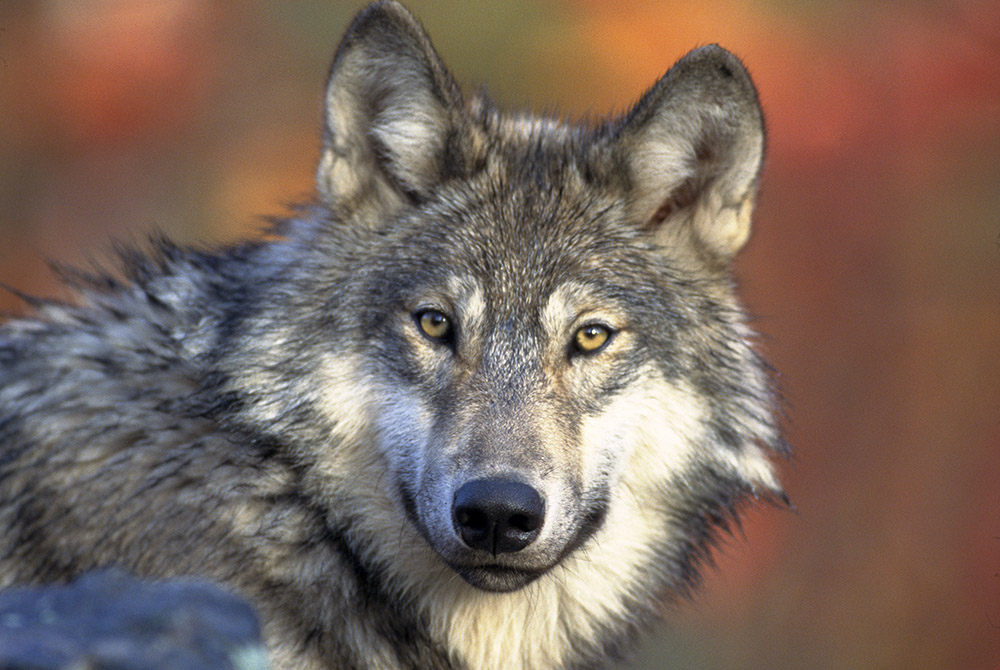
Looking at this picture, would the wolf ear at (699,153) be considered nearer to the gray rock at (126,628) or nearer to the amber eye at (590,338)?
the amber eye at (590,338)

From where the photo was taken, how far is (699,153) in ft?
11.0

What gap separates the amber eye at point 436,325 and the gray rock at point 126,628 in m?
1.29

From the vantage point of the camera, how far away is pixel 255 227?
3.59 meters

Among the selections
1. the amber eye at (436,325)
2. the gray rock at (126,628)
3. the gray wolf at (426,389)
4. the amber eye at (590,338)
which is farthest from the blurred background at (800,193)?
the gray rock at (126,628)

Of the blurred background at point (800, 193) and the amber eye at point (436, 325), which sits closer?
the amber eye at point (436, 325)

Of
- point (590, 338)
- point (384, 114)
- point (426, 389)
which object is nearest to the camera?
point (426, 389)

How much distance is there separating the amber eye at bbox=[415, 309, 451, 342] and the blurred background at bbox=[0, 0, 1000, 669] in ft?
12.9

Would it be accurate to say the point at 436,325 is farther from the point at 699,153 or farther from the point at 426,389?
the point at 699,153

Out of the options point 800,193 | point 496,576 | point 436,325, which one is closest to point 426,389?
point 436,325

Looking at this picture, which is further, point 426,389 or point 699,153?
point 699,153

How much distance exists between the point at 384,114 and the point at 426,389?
90 cm

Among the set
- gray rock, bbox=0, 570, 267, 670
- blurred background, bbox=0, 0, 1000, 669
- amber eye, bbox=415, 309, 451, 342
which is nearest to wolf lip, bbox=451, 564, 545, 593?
amber eye, bbox=415, 309, 451, 342

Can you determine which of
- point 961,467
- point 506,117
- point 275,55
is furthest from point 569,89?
point 506,117

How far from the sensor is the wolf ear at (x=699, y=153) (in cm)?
318
